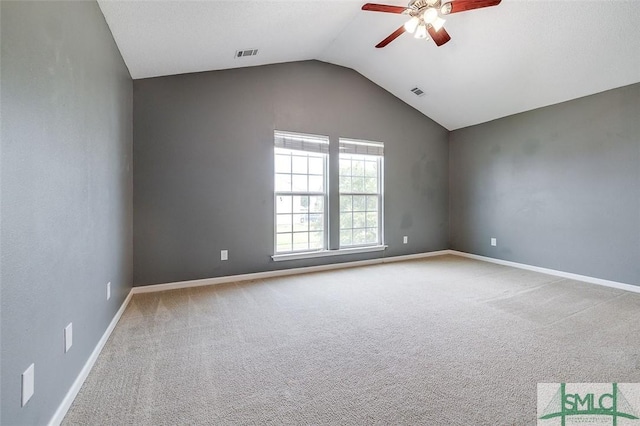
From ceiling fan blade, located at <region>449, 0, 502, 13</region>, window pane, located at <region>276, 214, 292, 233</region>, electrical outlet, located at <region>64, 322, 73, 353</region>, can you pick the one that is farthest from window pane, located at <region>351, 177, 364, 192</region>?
electrical outlet, located at <region>64, 322, 73, 353</region>

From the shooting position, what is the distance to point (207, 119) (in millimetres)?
3553

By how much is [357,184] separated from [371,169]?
41 centimetres

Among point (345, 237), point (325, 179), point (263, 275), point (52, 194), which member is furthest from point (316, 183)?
point (52, 194)

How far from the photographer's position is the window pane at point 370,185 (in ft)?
15.6

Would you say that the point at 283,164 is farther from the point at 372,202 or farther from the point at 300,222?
the point at 372,202

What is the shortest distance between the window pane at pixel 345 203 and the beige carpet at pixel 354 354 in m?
1.51

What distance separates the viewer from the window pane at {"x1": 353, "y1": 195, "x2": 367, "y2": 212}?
4.64 meters

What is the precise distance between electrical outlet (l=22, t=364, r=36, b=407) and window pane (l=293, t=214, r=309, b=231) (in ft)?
10.2

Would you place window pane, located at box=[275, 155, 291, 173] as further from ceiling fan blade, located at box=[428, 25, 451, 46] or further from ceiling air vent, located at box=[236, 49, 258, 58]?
ceiling fan blade, located at box=[428, 25, 451, 46]

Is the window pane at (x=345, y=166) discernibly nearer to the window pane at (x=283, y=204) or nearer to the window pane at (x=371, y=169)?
the window pane at (x=371, y=169)

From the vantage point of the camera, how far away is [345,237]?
4.55 m

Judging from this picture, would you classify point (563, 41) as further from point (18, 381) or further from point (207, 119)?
point (18, 381)

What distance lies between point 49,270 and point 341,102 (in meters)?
4.05

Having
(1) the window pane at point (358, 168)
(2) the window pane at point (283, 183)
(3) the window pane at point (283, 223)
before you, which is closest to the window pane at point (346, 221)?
(1) the window pane at point (358, 168)
